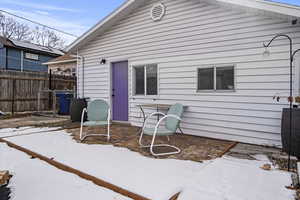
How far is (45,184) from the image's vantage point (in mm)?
2158

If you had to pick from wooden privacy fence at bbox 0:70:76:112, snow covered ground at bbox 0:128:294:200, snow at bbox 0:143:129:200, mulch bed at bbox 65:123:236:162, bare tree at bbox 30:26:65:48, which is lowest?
snow at bbox 0:143:129:200

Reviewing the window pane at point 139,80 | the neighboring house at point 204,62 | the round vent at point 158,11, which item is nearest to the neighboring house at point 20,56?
the neighboring house at point 204,62

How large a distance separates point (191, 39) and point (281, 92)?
231 centimetres

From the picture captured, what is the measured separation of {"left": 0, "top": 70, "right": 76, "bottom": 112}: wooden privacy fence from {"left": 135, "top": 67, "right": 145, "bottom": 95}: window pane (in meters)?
5.92

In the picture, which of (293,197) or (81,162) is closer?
(293,197)

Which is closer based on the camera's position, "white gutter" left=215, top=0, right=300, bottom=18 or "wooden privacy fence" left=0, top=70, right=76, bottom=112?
"white gutter" left=215, top=0, right=300, bottom=18

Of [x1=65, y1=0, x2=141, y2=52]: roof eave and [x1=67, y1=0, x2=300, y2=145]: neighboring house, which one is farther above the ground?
[x1=65, y1=0, x2=141, y2=52]: roof eave

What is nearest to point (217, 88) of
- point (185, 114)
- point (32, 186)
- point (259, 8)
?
point (185, 114)

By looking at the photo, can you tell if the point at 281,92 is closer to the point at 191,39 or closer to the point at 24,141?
the point at 191,39

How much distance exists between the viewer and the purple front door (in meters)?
6.00

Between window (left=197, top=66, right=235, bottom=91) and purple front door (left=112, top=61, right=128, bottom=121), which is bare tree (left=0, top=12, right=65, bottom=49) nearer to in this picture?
purple front door (left=112, top=61, right=128, bottom=121)

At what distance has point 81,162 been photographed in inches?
109

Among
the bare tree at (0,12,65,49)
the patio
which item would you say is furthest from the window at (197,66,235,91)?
the bare tree at (0,12,65,49)

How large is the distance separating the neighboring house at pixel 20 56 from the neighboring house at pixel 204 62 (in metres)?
10.7
